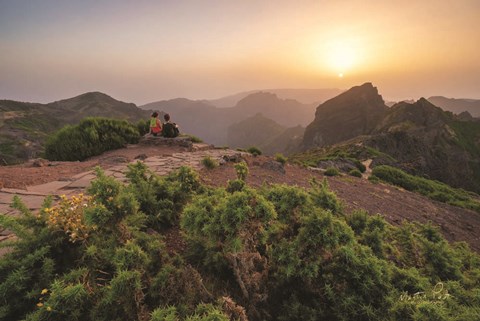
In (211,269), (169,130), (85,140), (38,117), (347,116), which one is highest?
(38,117)

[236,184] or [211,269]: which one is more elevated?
[236,184]

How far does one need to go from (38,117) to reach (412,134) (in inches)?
4719

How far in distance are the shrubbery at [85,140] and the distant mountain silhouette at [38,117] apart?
599 centimetres

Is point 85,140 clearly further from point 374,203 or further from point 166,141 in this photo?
point 374,203

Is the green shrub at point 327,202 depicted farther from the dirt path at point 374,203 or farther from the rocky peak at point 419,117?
the rocky peak at point 419,117

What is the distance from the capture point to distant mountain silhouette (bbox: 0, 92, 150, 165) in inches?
2226

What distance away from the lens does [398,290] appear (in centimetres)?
341

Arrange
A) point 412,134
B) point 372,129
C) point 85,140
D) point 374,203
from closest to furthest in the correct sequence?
point 374,203, point 85,140, point 412,134, point 372,129

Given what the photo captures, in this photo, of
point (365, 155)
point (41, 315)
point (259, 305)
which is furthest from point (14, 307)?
point (365, 155)

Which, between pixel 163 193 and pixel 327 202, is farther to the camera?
pixel 163 193

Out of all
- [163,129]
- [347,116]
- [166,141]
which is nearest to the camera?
[166,141]

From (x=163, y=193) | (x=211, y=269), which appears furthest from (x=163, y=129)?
(x=211, y=269)

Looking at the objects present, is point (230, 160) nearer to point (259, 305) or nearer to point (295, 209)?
point (295, 209)

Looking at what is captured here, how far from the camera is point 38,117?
90.6 metres
